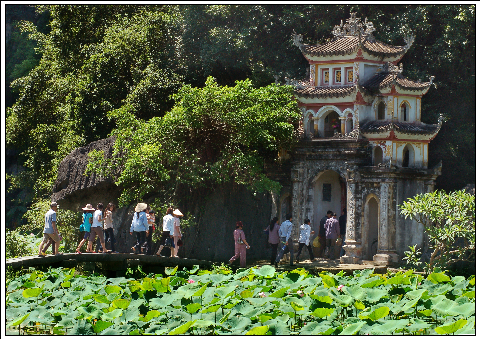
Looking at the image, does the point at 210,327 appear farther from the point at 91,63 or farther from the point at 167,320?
the point at 91,63

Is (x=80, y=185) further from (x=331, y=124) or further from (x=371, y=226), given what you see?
(x=371, y=226)

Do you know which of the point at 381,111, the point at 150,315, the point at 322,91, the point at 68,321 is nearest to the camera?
the point at 150,315

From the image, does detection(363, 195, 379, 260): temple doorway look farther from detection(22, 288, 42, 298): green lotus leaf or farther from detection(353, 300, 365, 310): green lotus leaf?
detection(22, 288, 42, 298): green lotus leaf

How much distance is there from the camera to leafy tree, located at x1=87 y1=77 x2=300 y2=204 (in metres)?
21.5

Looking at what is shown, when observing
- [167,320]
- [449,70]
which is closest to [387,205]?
[449,70]

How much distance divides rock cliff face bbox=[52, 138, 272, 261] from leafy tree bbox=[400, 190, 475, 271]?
5.51 metres

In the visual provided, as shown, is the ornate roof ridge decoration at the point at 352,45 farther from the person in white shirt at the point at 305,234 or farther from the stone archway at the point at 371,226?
the person in white shirt at the point at 305,234

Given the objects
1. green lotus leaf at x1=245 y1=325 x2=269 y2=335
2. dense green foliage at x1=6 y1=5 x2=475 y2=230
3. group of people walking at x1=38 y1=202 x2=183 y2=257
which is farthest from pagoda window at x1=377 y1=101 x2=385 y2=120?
green lotus leaf at x1=245 y1=325 x2=269 y2=335

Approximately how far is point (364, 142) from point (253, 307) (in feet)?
39.3

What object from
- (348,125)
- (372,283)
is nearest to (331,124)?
(348,125)

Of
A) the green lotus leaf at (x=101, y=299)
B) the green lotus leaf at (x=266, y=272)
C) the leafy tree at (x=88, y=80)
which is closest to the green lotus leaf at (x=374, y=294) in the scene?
the green lotus leaf at (x=266, y=272)

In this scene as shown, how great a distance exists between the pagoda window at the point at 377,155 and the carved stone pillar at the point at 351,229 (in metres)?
0.88

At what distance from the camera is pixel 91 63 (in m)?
26.7

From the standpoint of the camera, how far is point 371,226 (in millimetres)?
23109
